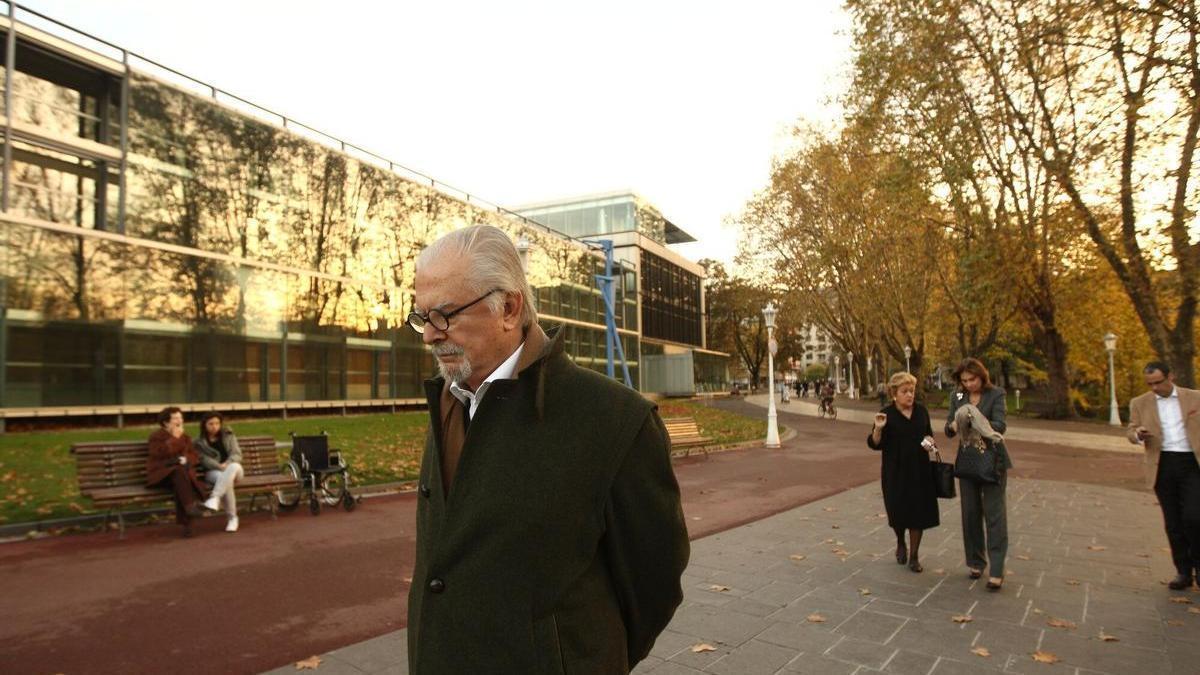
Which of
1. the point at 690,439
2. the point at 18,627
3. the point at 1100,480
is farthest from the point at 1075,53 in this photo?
the point at 18,627

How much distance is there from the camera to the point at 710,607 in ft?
17.6

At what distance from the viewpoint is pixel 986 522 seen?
601cm

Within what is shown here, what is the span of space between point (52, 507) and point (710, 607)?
834 cm

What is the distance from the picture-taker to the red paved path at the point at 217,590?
14.8 ft

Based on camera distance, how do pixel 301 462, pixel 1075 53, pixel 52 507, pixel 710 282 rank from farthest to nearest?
pixel 710 282 < pixel 1075 53 < pixel 301 462 < pixel 52 507

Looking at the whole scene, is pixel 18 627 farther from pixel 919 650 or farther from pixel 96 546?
pixel 919 650

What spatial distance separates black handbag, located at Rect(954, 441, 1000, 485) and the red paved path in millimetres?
3131

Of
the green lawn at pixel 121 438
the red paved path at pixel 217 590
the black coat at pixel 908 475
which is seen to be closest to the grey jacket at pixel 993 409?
the black coat at pixel 908 475

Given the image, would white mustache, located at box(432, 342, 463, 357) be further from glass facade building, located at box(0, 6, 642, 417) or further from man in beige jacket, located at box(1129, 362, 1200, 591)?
glass facade building, located at box(0, 6, 642, 417)

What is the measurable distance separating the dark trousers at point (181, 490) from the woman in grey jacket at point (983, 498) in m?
8.18

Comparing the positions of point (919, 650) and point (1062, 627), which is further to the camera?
point (1062, 627)

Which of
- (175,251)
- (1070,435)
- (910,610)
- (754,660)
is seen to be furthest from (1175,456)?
(175,251)

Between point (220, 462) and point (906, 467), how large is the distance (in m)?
8.06

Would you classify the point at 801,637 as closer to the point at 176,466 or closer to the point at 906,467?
the point at 906,467
